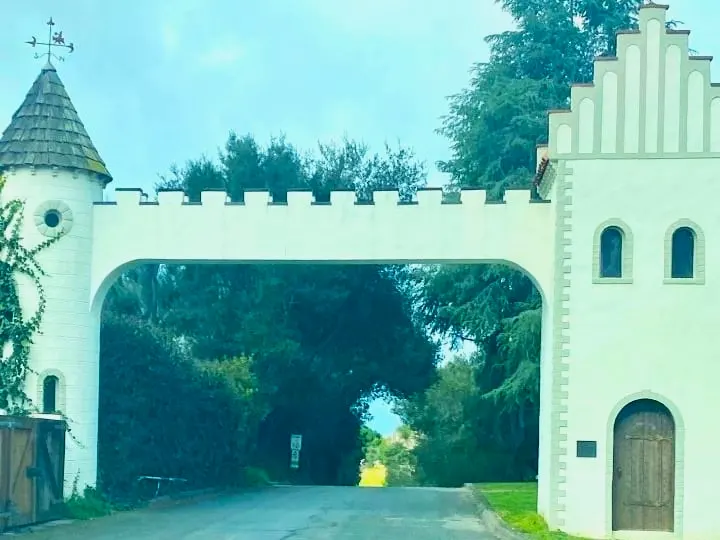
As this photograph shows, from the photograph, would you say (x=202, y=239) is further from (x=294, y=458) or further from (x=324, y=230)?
(x=294, y=458)

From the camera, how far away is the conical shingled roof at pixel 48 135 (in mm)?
23391

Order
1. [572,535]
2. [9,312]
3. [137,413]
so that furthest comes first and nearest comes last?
[137,413]
[9,312]
[572,535]

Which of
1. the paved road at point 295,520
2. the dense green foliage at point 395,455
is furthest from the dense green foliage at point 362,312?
the dense green foliage at point 395,455

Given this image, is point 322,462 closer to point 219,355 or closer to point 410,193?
point 219,355

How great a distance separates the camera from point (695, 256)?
21.3 meters

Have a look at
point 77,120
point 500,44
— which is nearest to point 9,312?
point 77,120

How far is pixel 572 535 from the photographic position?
20.5 m

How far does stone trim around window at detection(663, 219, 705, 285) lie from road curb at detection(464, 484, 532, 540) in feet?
17.2

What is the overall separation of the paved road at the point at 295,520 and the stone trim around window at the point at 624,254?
16.5 ft

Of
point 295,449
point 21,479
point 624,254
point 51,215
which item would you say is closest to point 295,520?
point 21,479

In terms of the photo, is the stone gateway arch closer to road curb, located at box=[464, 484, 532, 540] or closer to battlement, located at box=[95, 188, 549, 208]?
road curb, located at box=[464, 484, 532, 540]

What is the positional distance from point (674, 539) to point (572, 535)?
1.83 m

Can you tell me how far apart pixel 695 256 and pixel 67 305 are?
1205 centimetres

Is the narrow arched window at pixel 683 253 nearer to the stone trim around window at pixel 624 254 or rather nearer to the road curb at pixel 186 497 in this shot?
the stone trim around window at pixel 624 254
